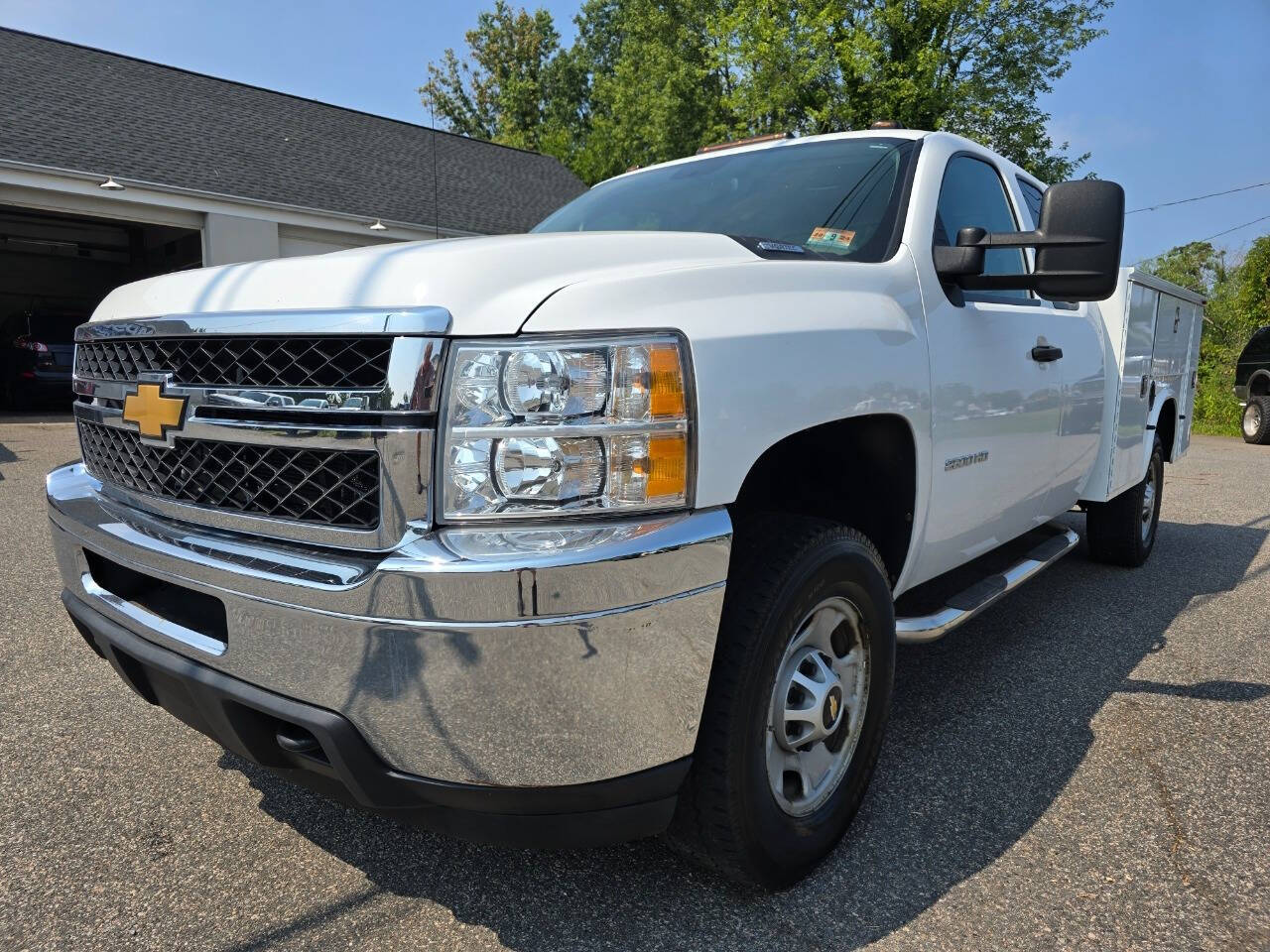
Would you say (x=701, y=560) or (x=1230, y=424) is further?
(x=1230, y=424)

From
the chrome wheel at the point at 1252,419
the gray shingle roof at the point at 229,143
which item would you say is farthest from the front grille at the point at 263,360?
the chrome wheel at the point at 1252,419

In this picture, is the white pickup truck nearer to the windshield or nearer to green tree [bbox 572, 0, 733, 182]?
the windshield

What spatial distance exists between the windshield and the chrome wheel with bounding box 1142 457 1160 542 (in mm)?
3396

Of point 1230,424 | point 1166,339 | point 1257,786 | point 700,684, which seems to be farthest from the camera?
point 1230,424

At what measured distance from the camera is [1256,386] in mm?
15227

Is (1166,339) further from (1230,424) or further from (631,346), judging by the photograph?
(1230,424)

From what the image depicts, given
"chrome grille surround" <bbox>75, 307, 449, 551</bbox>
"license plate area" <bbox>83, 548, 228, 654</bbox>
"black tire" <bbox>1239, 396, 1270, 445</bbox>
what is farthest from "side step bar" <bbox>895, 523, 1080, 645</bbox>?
"black tire" <bbox>1239, 396, 1270, 445</bbox>

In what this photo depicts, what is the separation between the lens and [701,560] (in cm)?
163

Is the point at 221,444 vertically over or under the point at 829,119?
under

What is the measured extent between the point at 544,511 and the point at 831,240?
4.68 ft

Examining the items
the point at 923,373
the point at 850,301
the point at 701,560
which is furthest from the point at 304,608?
the point at 923,373

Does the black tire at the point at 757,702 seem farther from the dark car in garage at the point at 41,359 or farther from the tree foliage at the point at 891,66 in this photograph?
the tree foliage at the point at 891,66

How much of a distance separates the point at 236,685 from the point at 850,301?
1.59m

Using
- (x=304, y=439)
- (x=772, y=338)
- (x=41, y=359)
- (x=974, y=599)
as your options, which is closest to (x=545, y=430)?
(x=304, y=439)
